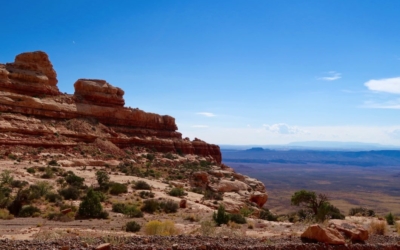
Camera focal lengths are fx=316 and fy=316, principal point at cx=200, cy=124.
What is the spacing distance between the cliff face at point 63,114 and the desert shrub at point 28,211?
62.2ft

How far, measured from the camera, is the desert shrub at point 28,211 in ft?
53.5

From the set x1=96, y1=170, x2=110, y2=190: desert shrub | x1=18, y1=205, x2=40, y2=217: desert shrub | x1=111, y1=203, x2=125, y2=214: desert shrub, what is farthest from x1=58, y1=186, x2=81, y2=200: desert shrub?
x1=18, y1=205, x2=40, y2=217: desert shrub

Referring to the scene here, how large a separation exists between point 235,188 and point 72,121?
76.3ft

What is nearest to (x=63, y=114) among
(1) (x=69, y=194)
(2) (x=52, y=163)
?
(2) (x=52, y=163)

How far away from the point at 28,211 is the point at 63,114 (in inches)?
1075

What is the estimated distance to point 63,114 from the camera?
41594 millimetres

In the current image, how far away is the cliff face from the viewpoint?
3575 centimetres

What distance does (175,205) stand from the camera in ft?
67.7

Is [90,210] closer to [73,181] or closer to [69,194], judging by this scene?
[69,194]

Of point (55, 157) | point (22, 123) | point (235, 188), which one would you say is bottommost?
point (235, 188)

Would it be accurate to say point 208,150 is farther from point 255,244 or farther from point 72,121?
point 255,244

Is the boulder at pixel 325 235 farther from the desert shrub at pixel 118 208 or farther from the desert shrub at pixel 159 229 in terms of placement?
the desert shrub at pixel 118 208

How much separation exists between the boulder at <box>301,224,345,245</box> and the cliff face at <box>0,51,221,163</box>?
31966mm

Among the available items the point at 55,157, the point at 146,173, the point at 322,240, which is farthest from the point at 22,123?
the point at 322,240
